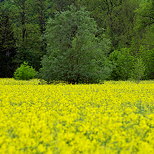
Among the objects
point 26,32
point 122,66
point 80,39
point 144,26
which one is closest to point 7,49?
point 26,32

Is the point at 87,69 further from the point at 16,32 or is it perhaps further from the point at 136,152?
the point at 16,32

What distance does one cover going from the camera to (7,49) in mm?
43781

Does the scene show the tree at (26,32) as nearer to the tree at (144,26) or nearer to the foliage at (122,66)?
the foliage at (122,66)

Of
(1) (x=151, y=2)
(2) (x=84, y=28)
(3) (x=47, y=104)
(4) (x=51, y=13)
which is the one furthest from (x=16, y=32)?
(3) (x=47, y=104)

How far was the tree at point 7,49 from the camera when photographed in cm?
4362

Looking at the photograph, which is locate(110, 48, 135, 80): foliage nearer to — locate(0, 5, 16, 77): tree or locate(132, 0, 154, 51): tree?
locate(132, 0, 154, 51): tree

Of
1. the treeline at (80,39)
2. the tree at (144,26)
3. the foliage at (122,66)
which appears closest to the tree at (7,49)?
the treeline at (80,39)

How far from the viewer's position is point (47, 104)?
10.8m

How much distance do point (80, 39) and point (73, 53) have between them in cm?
127

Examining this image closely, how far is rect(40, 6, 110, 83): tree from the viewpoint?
984 inches

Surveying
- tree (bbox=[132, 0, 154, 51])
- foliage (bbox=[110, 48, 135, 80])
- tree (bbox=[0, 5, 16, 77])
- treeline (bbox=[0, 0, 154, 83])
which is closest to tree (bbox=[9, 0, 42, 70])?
treeline (bbox=[0, 0, 154, 83])

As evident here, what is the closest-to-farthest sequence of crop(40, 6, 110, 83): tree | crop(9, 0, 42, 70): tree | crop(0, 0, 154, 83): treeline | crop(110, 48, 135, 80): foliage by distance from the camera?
crop(40, 6, 110, 83): tree < crop(0, 0, 154, 83): treeline < crop(110, 48, 135, 80): foliage < crop(9, 0, 42, 70): tree

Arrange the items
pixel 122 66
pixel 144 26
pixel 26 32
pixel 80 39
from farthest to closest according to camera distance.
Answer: pixel 26 32
pixel 144 26
pixel 122 66
pixel 80 39

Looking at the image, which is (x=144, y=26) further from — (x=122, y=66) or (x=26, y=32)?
(x=26, y=32)
